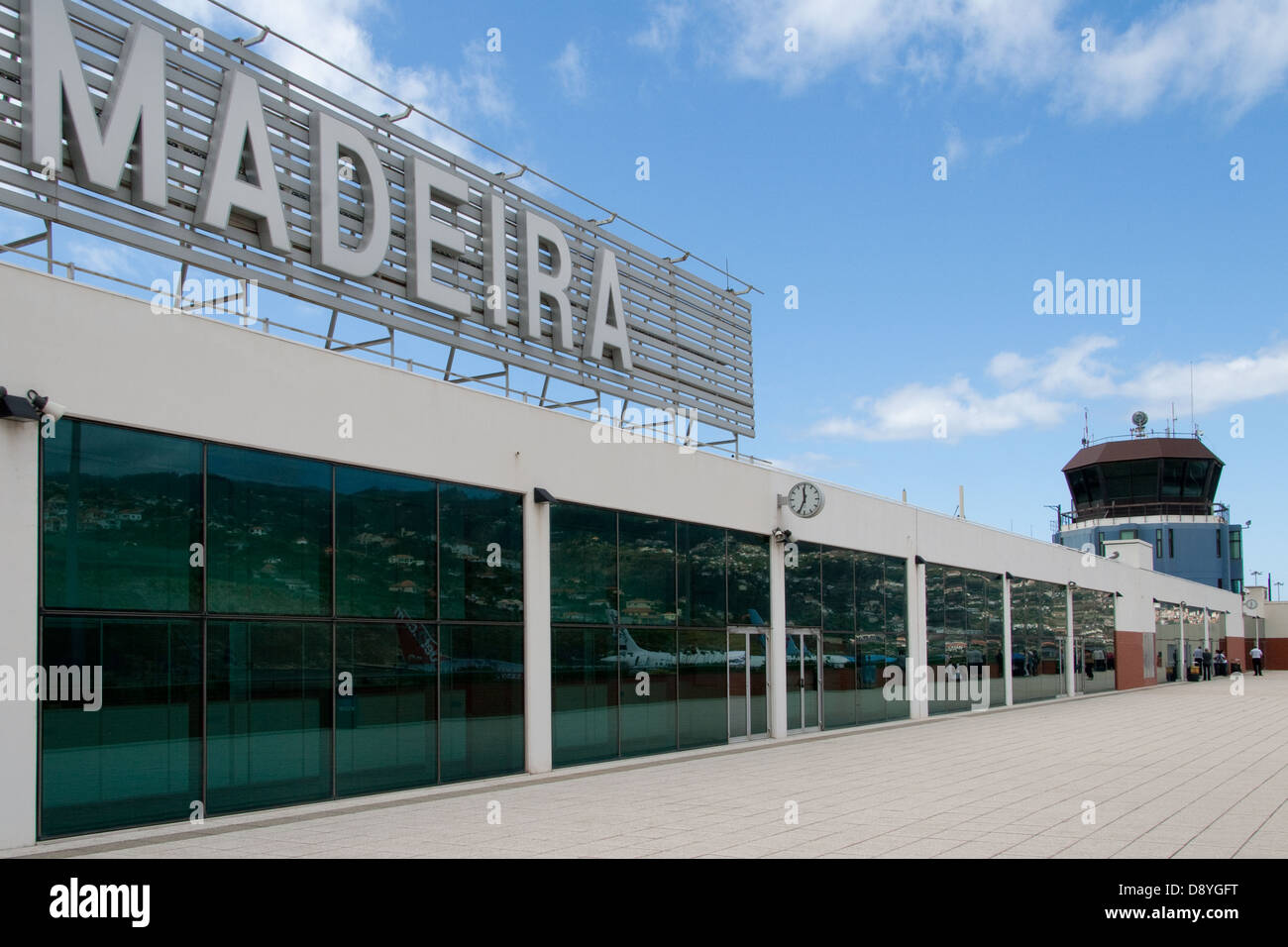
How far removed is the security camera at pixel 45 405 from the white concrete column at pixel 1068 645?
36.3 meters

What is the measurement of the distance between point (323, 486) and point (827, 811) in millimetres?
6626

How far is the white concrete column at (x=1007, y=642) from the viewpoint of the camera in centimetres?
3556

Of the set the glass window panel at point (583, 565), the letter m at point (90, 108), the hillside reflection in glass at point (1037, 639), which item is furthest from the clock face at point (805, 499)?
the hillside reflection in glass at point (1037, 639)

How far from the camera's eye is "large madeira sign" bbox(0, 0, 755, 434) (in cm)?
1220

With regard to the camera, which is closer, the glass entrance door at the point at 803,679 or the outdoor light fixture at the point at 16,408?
the outdoor light fixture at the point at 16,408

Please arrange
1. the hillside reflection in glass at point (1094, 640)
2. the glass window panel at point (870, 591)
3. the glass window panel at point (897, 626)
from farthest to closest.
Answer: the hillside reflection in glass at point (1094, 640)
the glass window panel at point (897, 626)
the glass window panel at point (870, 591)

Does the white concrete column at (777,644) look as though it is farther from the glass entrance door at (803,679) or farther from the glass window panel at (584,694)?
the glass window panel at (584,694)

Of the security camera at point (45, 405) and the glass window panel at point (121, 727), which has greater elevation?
the security camera at point (45, 405)

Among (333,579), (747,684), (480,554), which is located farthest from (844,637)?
(333,579)

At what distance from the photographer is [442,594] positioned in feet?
50.9

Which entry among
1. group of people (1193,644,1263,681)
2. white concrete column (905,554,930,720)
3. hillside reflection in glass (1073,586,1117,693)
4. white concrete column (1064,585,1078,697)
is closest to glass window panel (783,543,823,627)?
white concrete column (905,554,930,720)

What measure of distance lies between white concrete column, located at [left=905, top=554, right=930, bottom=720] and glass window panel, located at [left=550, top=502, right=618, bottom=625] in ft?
41.4
